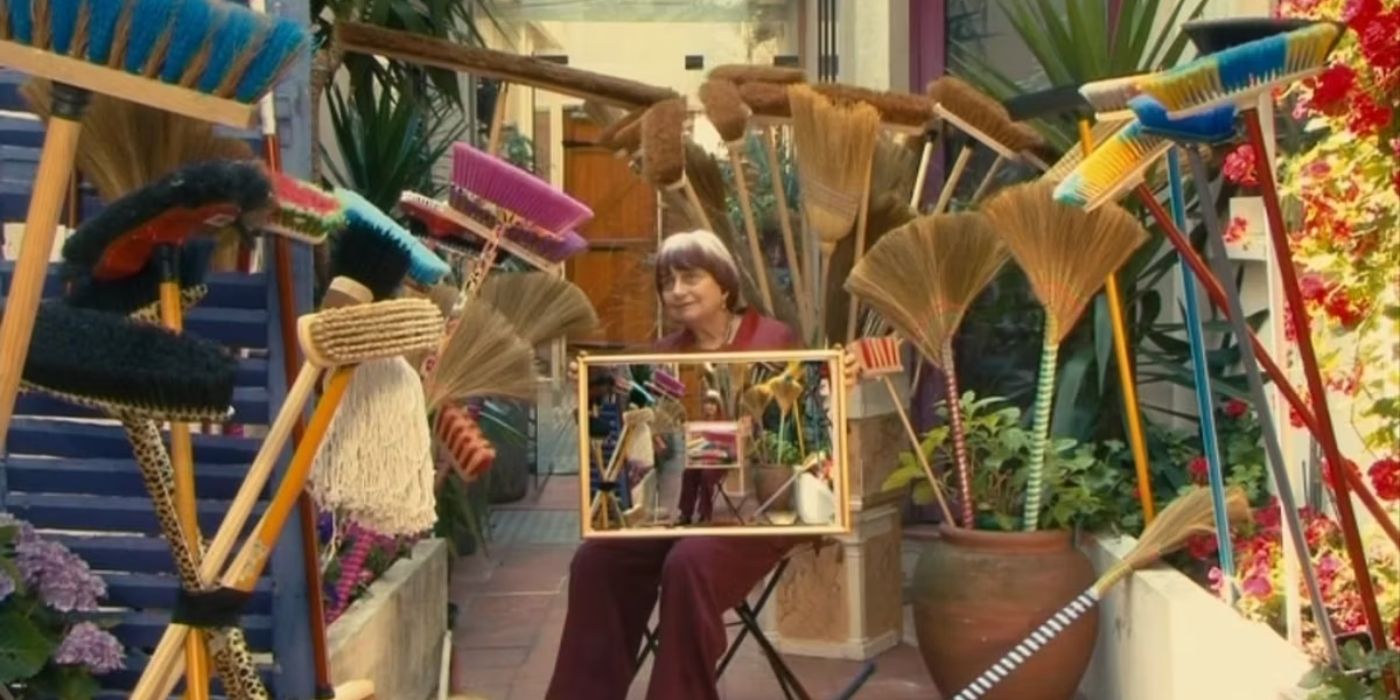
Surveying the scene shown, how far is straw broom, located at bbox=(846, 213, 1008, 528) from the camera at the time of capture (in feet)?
12.8

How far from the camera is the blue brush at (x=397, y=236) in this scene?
2559 mm

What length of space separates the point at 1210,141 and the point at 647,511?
4.63 feet

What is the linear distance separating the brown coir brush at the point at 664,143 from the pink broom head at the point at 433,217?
661 mm

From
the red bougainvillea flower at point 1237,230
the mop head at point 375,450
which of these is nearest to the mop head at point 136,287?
the mop head at point 375,450

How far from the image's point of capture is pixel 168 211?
2021 millimetres

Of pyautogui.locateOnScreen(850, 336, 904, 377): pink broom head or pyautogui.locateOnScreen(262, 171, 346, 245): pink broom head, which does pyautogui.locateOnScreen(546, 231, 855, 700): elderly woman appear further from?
pyautogui.locateOnScreen(262, 171, 346, 245): pink broom head

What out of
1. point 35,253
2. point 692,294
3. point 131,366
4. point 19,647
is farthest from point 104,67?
point 692,294

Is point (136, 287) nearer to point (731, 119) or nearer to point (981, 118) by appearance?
point (731, 119)

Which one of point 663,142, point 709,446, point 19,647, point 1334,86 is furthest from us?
point 663,142

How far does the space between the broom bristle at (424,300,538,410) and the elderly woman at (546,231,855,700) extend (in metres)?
0.48

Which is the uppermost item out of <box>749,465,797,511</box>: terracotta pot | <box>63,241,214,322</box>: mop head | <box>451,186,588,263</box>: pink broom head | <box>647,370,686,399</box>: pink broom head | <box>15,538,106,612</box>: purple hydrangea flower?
<box>451,186,588,263</box>: pink broom head

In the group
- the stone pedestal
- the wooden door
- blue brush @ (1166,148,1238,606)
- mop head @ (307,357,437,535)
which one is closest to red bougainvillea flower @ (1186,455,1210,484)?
blue brush @ (1166,148,1238,606)

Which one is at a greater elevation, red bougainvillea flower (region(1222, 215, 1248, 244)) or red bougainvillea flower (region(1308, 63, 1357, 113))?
red bougainvillea flower (region(1308, 63, 1357, 113))

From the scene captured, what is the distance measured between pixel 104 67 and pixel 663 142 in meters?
2.53
